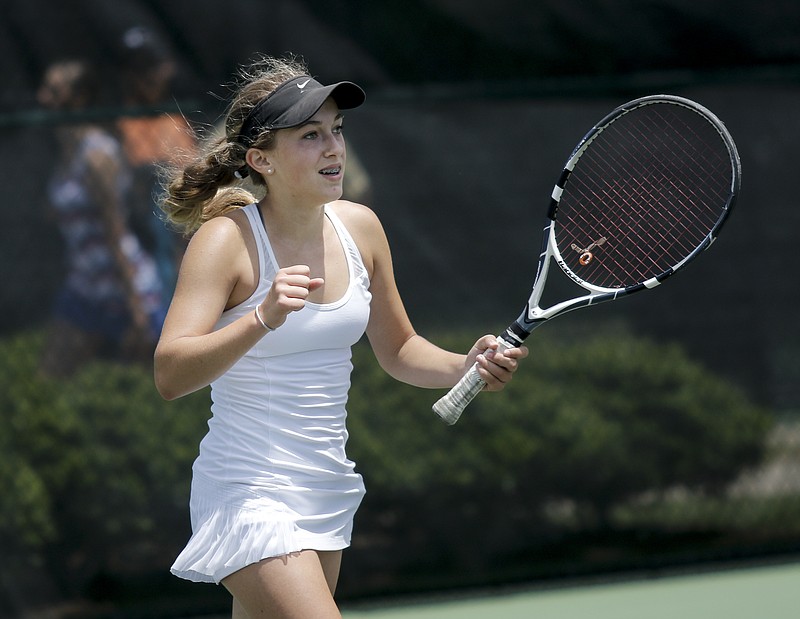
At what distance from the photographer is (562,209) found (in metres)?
3.58

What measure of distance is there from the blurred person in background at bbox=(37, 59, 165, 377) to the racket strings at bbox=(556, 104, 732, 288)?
1.26 metres

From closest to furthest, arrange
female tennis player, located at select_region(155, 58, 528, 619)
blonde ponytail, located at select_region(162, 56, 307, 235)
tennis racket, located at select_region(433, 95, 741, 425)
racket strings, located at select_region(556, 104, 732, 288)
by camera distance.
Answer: female tennis player, located at select_region(155, 58, 528, 619) < blonde ponytail, located at select_region(162, 56, 307, 235) < tennis racket, located at select_region(433, 95, 741, 425) < racket strings, located at select_region(556, 104, 732, 288)

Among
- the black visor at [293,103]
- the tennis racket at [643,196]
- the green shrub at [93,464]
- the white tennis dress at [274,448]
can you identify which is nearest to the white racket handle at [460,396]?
the white tennis dress at [274,448]

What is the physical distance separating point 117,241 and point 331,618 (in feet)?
6.24

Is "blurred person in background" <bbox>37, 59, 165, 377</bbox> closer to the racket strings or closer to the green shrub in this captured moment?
the green shrub

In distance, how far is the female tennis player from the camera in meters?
2.17

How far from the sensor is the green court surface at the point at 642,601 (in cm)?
378

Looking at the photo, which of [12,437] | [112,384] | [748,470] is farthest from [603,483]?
[12,437]

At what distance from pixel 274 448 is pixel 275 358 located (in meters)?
0.16

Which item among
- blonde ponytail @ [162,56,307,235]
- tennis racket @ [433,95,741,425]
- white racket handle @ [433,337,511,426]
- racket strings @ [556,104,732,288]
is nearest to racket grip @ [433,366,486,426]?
white racket handle @ [433,337,511,426]

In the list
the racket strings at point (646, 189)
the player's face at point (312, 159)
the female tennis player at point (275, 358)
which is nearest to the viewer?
the female tennis player at point (275, 358)

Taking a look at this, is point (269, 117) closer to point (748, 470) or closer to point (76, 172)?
point (76, 172)

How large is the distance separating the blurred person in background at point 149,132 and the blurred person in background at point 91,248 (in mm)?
34

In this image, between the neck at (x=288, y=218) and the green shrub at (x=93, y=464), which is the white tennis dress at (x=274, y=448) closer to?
the neck at (x=288, y=218)
